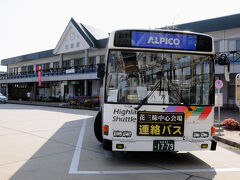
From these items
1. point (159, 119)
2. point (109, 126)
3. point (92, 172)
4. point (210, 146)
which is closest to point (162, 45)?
point (159, 119)

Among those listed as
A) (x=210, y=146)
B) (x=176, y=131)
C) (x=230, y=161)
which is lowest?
(x=230, y=161)

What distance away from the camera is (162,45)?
17.2 feet

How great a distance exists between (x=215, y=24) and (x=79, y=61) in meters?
19.6

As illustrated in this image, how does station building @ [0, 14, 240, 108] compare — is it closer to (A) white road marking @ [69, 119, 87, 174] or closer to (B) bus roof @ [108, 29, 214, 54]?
(B) bus roof @ [108, 29, 214, 54]

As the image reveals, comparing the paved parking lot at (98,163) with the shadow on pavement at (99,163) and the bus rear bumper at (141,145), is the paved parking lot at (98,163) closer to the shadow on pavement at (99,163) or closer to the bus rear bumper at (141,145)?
the shadow on pavement at (99,163)

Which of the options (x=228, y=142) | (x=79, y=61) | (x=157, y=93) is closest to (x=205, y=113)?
(x=157, y=93)

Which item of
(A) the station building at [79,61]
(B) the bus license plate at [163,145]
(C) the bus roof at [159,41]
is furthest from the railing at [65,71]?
(B) the bus license plate at [163,145]

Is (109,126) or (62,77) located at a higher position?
(62,77)

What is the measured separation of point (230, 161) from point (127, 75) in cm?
327

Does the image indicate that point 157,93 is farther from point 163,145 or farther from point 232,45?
point 232,45

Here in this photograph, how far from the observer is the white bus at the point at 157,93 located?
16.5 feet

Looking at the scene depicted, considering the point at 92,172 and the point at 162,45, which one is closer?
the point at 92,172

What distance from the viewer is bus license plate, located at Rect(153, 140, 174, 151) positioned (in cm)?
496

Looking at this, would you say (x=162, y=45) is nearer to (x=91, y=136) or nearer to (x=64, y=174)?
(x=64, y=174)
